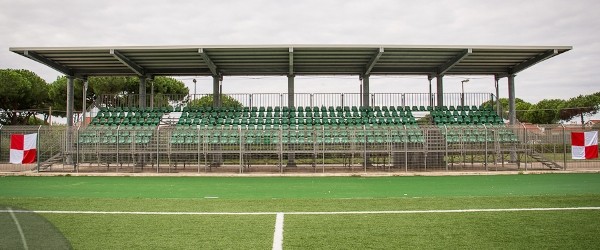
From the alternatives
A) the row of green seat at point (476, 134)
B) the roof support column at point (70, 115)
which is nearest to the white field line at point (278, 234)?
the row of green seat at point (476, 134)

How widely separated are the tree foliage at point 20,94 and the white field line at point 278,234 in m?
34.9

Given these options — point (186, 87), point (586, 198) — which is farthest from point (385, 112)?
point (186, 87)

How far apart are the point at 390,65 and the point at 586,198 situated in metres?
14.5

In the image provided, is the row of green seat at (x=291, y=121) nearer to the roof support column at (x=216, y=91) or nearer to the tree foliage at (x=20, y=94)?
the roof support column at (x=216, y=91)

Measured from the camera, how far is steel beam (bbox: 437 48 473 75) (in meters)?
19.0

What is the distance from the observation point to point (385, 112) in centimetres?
2153

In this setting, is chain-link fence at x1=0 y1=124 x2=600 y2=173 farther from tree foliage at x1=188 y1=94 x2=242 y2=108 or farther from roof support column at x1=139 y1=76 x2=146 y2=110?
tree foliage at x1=188 y1=94 x2=242 y2=108

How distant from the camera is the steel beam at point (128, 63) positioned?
18.9 metres

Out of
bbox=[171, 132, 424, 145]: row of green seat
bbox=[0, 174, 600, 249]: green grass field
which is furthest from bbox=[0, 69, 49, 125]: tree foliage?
bbox=[0, 174, 600, 249]: green grass field

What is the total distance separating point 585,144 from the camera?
16.8 metres

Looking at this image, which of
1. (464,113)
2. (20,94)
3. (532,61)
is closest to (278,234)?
(464,113)

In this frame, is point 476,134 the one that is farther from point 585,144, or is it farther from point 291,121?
point 291,121

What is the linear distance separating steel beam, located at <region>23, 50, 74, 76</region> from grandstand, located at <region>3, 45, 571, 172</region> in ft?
0.18

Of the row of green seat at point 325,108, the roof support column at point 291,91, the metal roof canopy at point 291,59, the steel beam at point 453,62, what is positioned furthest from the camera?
the roof support column at point 291,91
